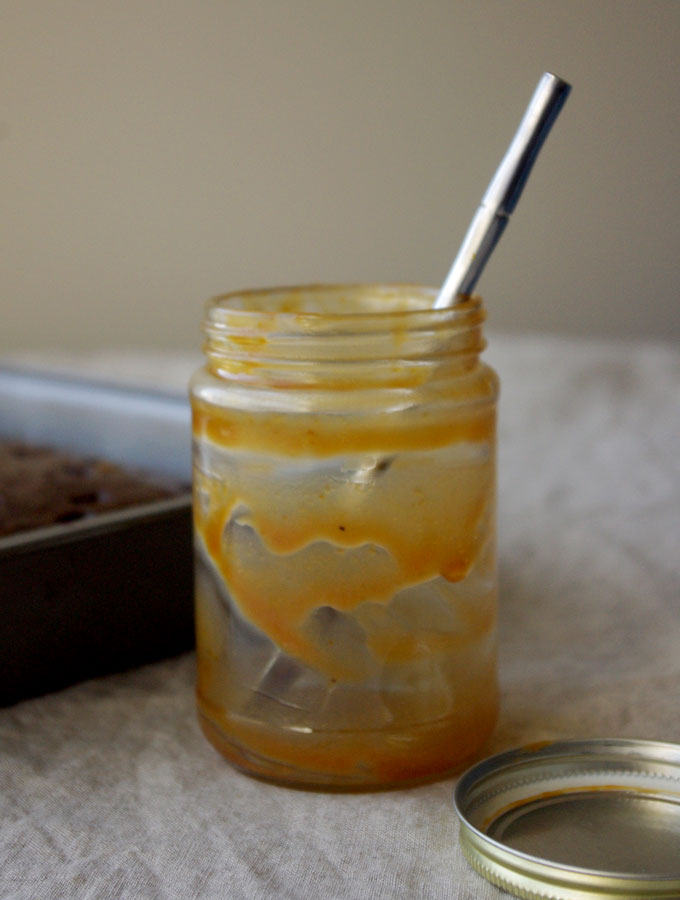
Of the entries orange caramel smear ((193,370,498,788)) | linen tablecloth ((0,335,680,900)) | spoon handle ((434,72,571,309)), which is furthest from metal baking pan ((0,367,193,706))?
spoon handle ((434,72,571,309))

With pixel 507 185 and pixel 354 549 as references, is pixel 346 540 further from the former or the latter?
pixel 507 185

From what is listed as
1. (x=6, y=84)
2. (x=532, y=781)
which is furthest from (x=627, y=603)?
(x=6, y=84)

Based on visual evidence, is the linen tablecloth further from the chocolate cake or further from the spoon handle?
the spoon handle

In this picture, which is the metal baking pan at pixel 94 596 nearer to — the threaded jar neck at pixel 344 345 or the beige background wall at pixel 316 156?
the threaded jar neck at pixel 344 345

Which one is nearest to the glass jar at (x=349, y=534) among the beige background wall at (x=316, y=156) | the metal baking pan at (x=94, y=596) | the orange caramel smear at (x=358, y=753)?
the orange caramel smear at (x=358, y=753)

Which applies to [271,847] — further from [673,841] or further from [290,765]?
[673,841]

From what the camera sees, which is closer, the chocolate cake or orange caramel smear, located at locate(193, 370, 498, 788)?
orange caramel smear, located at locate(193, 370, 498, 788)

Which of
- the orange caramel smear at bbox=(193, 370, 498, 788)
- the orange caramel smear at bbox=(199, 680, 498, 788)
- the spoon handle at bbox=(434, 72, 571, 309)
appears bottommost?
the orange caramel smear at bbox=(199, 680, 498, 788)

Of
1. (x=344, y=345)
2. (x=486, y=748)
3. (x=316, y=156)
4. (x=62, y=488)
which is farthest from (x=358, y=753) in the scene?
(x=316, y=156)
